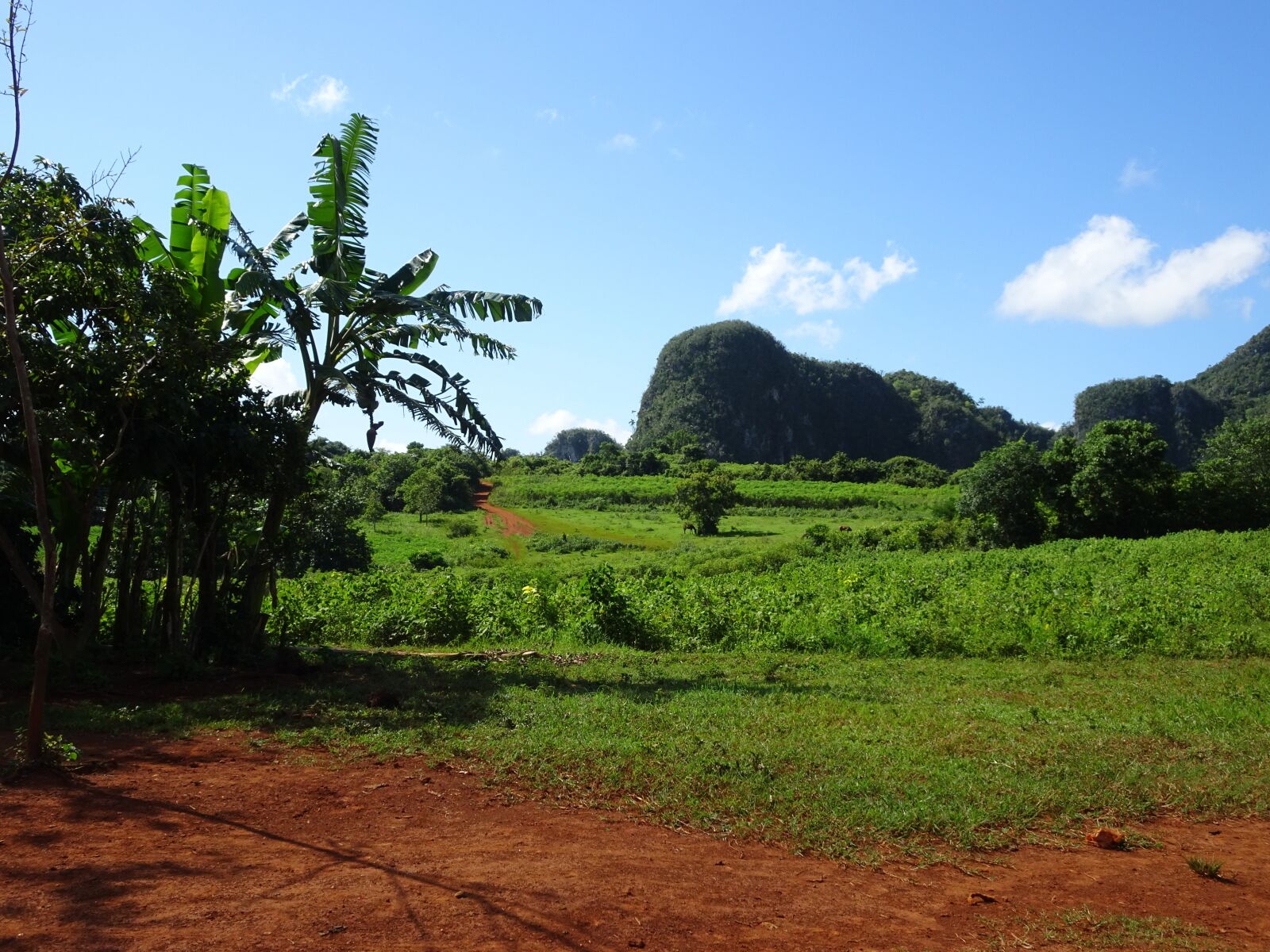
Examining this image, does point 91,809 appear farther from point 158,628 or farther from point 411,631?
point 411,631

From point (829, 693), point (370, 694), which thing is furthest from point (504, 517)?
point (829, 693)

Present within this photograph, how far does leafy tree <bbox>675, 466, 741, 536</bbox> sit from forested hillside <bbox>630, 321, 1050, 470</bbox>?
2261 inches

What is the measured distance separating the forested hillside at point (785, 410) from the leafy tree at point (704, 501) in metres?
57.4

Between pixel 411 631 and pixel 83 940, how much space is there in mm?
10973

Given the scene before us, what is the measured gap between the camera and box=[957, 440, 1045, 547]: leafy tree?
3139 cm

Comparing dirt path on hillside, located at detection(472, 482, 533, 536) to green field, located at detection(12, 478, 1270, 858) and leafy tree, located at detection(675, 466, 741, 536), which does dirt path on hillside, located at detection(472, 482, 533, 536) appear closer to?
leafy tree, located at detection(675, 466, 741, 536)

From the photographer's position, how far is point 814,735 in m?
6.91

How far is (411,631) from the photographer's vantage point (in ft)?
46.1

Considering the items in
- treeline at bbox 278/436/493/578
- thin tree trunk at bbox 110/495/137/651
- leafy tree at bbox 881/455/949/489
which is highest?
leafy tree at bbox 881/455/949/489

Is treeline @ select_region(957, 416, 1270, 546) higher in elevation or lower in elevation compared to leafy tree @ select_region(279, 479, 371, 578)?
higher

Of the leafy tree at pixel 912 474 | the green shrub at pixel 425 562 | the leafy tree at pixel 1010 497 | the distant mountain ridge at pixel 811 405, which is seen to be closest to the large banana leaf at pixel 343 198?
the green shrub at pixel 425 562

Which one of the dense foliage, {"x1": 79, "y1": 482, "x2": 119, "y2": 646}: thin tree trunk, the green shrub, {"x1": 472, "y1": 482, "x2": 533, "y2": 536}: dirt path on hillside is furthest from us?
{"x1": 472, "y1": 482, "x2": 533, "y2": 536}: dirt path on hillside

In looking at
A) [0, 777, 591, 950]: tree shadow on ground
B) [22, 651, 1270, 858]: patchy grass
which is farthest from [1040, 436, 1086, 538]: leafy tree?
[0, 777, 591, 950]: tree shadow on ground

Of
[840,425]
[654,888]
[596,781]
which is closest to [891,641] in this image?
[596,781]
